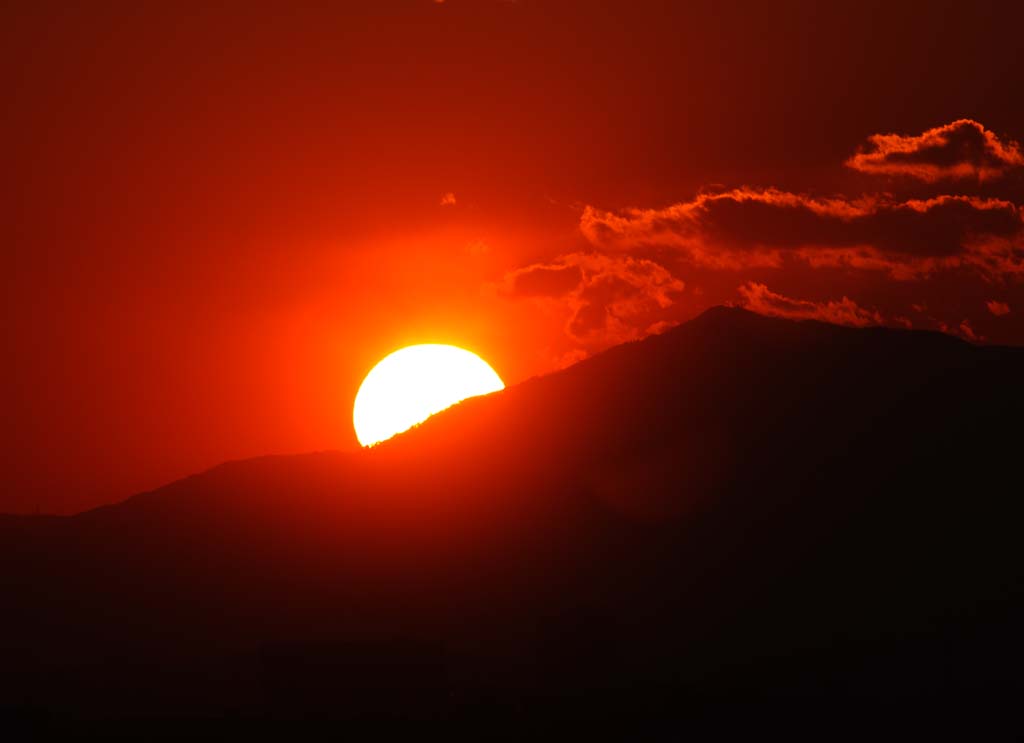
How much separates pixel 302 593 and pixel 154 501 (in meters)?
15.1

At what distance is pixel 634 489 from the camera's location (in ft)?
197

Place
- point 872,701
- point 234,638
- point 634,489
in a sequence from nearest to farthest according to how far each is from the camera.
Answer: point 872,701 < point 234,638 < point 634,489

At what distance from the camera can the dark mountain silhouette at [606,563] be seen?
141 feet

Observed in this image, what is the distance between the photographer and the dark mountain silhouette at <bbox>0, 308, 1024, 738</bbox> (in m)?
43.0

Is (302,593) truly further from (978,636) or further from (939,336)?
(939,336)

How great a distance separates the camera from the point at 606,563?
54.3 meters

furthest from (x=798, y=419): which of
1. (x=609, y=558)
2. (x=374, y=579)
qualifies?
(x=374, y=579)

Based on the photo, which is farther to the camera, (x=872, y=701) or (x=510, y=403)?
(x=510, y=403)

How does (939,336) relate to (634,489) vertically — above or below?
above

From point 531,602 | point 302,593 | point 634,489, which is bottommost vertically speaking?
point 531,602

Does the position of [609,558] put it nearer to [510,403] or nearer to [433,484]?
[433,484]

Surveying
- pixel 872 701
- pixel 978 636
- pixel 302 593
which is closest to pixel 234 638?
pixel 302 593

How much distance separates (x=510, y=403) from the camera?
69.1 metres

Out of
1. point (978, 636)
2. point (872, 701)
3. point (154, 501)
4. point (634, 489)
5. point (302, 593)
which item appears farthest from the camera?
point (154, 501)
